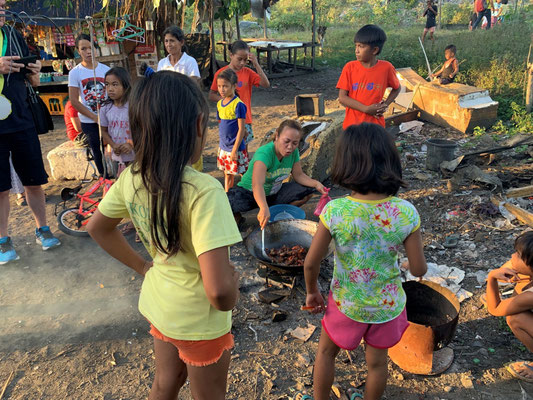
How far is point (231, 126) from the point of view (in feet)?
17.1

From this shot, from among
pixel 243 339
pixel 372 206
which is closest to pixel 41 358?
pixel 243 339

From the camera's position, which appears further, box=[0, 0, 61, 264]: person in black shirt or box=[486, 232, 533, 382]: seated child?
box=[0, 0, 61, 264]: person in black shirt

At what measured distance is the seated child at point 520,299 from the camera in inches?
108

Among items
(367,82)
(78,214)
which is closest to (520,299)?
(367,82)

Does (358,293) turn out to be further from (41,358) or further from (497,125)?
(497,125)

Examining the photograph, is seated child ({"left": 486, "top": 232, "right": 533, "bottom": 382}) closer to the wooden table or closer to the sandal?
the sandal

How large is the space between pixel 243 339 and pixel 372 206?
193 cm

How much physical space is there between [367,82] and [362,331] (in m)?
3.18

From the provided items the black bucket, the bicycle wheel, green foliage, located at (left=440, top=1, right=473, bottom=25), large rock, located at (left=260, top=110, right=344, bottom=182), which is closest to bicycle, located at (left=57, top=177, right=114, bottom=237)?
the bicycle wheel

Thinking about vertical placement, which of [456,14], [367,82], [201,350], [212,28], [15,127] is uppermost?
[456,14]

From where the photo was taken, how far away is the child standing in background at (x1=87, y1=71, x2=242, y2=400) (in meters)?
1.48

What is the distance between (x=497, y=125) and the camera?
8094 mm

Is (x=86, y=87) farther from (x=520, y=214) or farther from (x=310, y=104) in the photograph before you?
(x=520, y=214)

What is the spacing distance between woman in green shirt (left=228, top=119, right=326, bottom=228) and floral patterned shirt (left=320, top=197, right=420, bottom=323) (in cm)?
154
